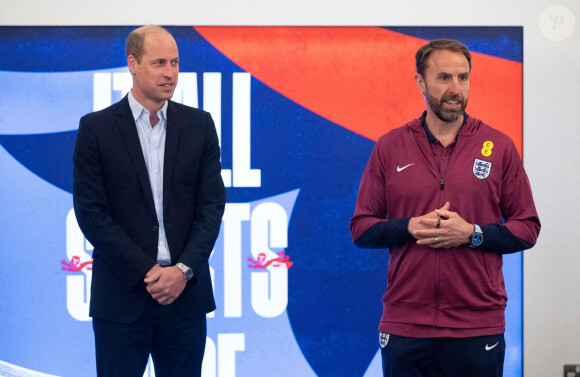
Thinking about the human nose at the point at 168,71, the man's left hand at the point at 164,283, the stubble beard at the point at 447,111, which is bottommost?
the man's left hand at the point at 164,283

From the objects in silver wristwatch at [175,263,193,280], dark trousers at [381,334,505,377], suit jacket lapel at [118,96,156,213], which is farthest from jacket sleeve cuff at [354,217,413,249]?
suit jacket lapel at [118,96,156,213]

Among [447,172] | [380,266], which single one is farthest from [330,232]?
[447,172]

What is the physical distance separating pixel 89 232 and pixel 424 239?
1124mm

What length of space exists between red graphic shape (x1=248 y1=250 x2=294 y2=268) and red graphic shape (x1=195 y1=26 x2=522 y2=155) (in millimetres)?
815

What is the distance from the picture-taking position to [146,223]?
218cm

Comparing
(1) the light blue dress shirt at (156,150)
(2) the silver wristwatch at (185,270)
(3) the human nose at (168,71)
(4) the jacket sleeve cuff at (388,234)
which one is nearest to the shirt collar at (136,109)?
(1) the light blue dress shirt at (156,150)

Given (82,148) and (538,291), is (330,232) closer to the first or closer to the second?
(538,291)

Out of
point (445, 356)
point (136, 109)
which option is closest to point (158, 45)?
point (136, 109)

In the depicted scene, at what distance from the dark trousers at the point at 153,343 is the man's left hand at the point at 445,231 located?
837 millimetres

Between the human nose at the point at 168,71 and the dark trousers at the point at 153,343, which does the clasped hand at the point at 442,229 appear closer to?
the dark trousers at the point at 153,343

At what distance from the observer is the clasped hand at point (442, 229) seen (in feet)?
6.68

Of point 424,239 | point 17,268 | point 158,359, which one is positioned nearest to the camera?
point 424,239

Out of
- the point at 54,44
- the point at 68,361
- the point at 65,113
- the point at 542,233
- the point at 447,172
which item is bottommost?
the point at 68,361

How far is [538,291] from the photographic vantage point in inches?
142
